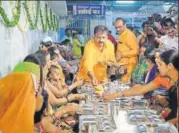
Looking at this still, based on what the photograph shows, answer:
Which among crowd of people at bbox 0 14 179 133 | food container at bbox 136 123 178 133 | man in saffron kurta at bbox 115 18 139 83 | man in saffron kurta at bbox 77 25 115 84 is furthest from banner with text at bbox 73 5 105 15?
food container at bbox 136 123 178 133

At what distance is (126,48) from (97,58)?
67 cm

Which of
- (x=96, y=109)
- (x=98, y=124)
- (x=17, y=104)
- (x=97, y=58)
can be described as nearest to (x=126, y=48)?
(x=97, y=58)

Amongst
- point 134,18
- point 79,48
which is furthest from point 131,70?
point 134,18

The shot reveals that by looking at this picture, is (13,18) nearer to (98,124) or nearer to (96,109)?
(96,109)

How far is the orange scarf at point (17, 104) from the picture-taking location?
1600mm

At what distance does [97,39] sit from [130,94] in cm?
101

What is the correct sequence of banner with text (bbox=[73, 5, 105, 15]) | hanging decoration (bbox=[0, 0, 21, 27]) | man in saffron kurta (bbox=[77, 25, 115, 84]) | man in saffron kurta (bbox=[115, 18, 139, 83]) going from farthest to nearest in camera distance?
banner with text (bbox=[73, 5, 105, 15]) < man in saffron kurta (bbox=[115, 18, 139, 83]) < man in saffron kurta (bbox=[77, 25, 115, 84]) < hanging decoration (bbox=[0, 0, 21, 27])

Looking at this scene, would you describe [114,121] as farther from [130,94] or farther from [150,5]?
[150,5]

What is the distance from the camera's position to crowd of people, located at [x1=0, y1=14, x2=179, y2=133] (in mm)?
1653

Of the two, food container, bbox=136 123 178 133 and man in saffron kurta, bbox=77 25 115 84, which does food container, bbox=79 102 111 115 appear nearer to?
food container, bbox=136 123 178 133

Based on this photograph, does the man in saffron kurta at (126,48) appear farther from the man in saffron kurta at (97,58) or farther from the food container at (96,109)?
the food container at (96,109)

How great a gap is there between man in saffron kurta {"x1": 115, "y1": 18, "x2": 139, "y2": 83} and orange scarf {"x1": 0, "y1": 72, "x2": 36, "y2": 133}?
2.34 m

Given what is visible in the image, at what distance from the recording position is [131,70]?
392 cm

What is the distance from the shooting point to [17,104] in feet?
5.31
